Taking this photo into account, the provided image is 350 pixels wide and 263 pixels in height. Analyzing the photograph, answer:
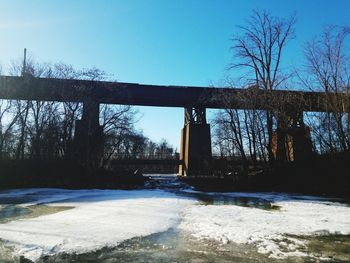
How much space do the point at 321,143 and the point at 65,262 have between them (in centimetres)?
2087

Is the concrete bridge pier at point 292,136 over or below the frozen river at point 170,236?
over

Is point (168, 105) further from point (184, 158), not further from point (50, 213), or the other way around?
point (50, 213)

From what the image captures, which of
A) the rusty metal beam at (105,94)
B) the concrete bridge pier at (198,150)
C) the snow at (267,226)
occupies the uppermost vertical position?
the rusty metal beam at (105,94)

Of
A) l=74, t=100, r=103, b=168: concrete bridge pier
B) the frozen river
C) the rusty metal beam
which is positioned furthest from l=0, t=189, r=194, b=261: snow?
the rusty metal beam

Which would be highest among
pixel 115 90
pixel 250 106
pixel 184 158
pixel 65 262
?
pixel 115 90

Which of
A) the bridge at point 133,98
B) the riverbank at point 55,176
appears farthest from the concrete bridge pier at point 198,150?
the riverbank at point 55,176

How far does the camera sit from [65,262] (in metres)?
4.68

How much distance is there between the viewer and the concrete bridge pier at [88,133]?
78.9 ft

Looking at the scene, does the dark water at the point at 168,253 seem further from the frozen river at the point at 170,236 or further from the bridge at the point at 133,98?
the bridge at the point at 133,98

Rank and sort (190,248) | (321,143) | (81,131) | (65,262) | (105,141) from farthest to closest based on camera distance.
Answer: (105,141) → (81,131) → (321,143) → (190,248) → (65,262)

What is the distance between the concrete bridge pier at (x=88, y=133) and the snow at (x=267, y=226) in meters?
15.3

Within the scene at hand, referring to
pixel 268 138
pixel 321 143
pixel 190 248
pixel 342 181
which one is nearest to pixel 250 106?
pixel 268 138

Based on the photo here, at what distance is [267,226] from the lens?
7.54 m

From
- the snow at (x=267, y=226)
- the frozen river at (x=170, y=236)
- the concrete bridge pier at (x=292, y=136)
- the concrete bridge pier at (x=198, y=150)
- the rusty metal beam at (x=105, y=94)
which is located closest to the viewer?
the frozen river at (x=170, y=236)
